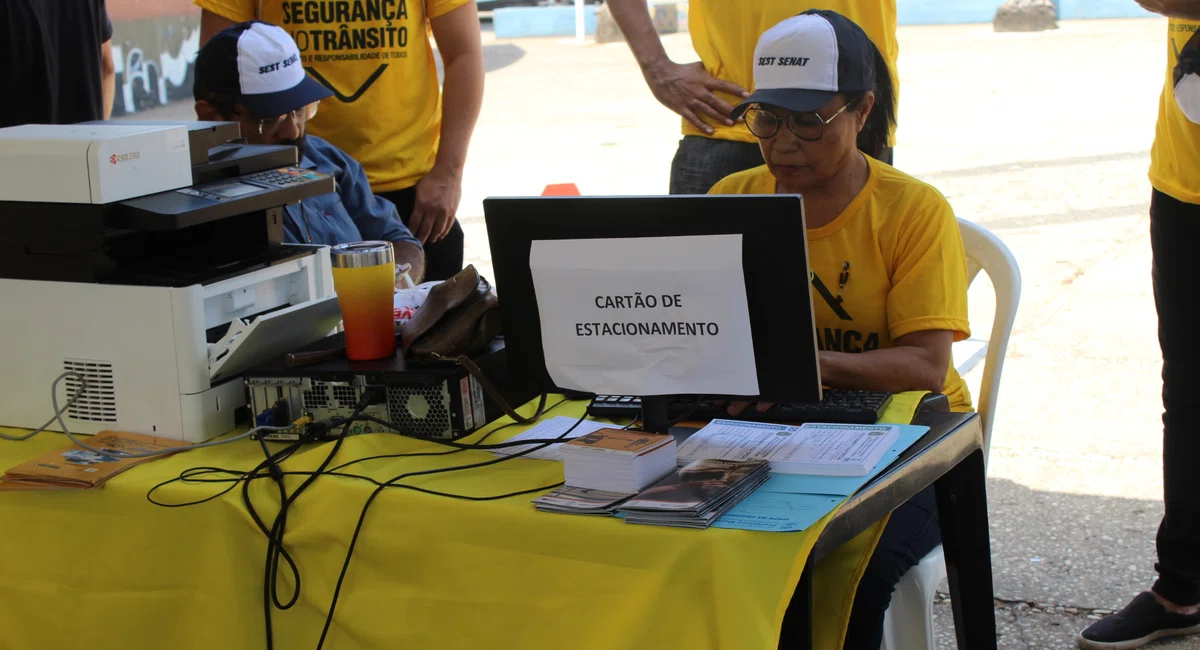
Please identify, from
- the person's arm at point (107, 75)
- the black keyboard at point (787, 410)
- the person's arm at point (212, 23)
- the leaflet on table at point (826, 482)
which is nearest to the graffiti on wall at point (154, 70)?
the person's arm at point (107, 75)

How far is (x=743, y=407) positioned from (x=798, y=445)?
0.20 meters

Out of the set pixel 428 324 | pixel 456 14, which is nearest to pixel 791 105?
pixel 428 324

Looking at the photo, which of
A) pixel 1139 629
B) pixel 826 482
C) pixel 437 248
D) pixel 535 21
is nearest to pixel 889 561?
pixel 826 482

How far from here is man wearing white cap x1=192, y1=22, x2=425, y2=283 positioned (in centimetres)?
285

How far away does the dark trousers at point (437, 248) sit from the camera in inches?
140

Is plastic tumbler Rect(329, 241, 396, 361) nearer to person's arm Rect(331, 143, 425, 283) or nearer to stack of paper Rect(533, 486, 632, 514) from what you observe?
stack of paper Rect(533, 486, 632, 514)

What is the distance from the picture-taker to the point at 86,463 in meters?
2.04

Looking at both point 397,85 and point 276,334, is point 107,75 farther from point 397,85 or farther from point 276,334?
point 276,334

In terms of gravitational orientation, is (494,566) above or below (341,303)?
below

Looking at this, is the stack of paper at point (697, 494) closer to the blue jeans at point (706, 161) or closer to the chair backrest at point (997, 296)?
the chair backrest at point (997, 296)

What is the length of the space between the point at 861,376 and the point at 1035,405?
2.35 m

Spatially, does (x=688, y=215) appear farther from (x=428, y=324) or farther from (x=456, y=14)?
(x=456, y=14)

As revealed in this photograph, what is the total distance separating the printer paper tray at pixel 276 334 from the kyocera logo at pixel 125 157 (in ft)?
1.09

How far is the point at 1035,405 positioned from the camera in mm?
4266
